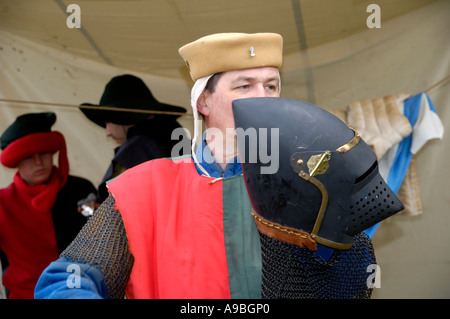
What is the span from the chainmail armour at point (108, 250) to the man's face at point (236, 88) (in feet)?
1.51

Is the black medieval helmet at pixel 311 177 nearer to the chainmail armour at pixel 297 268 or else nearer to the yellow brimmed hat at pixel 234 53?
the chainmail armour at pixel 297 268

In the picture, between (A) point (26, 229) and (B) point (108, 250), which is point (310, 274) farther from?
Answer: (A) point (26, 229)

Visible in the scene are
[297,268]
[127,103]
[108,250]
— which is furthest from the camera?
[127,103]

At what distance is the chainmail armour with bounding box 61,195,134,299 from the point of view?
54.5 inches

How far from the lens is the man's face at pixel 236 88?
4.90ft

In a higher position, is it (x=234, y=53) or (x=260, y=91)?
(x=234, y=53)

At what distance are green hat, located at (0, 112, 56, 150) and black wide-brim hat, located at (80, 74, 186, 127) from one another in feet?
1.40

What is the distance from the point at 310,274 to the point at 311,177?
303mm

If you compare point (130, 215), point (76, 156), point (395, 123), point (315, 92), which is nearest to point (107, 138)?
point (76, 156)

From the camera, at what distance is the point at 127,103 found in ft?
10.1

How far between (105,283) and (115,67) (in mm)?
2415

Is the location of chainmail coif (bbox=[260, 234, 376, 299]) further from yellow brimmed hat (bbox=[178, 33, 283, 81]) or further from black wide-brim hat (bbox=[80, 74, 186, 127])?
black wide-brim hat (bbox=[80, 74, 186, 127])

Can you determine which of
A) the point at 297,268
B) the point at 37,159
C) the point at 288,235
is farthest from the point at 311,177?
the point at 37,159

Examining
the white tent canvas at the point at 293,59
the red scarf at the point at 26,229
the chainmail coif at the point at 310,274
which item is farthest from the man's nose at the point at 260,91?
the red scarf at the point at 26,229
